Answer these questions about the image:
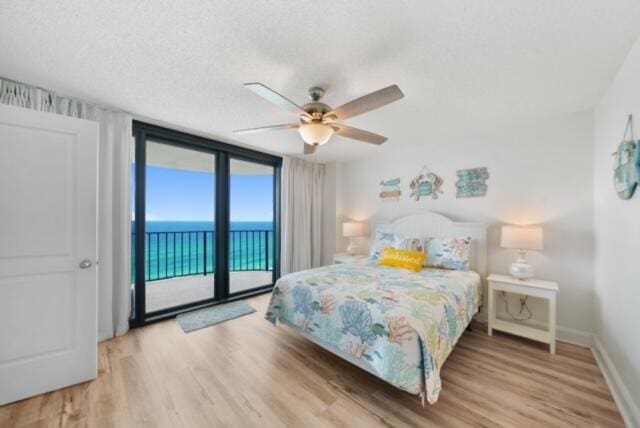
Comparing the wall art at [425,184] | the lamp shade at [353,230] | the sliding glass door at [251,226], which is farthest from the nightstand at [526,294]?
the sliding glass door at [251,226]

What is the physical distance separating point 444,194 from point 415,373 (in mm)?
2619

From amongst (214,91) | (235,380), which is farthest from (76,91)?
(235,380)

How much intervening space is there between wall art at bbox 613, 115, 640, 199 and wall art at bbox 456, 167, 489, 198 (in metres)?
1.32

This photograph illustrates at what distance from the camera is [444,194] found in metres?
3.54

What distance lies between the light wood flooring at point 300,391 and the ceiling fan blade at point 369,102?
6.82ft

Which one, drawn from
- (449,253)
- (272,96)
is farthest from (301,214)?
(272,96)

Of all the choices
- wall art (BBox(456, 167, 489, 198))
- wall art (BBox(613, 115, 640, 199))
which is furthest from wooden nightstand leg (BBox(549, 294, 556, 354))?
wall art (BBox(456, 167, 489, 198))

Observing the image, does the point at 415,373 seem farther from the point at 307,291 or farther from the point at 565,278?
the point at 565,278

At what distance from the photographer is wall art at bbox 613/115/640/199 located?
1.53 m

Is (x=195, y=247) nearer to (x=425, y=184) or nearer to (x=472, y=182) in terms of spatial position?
(x=425, y=184)

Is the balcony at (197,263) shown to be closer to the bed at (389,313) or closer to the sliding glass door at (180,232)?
the sliding glass door at (180,232)

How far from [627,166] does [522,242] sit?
1.08m

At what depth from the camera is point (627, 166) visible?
5.39 feet

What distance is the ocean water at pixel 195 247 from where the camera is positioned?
479 centimetres
